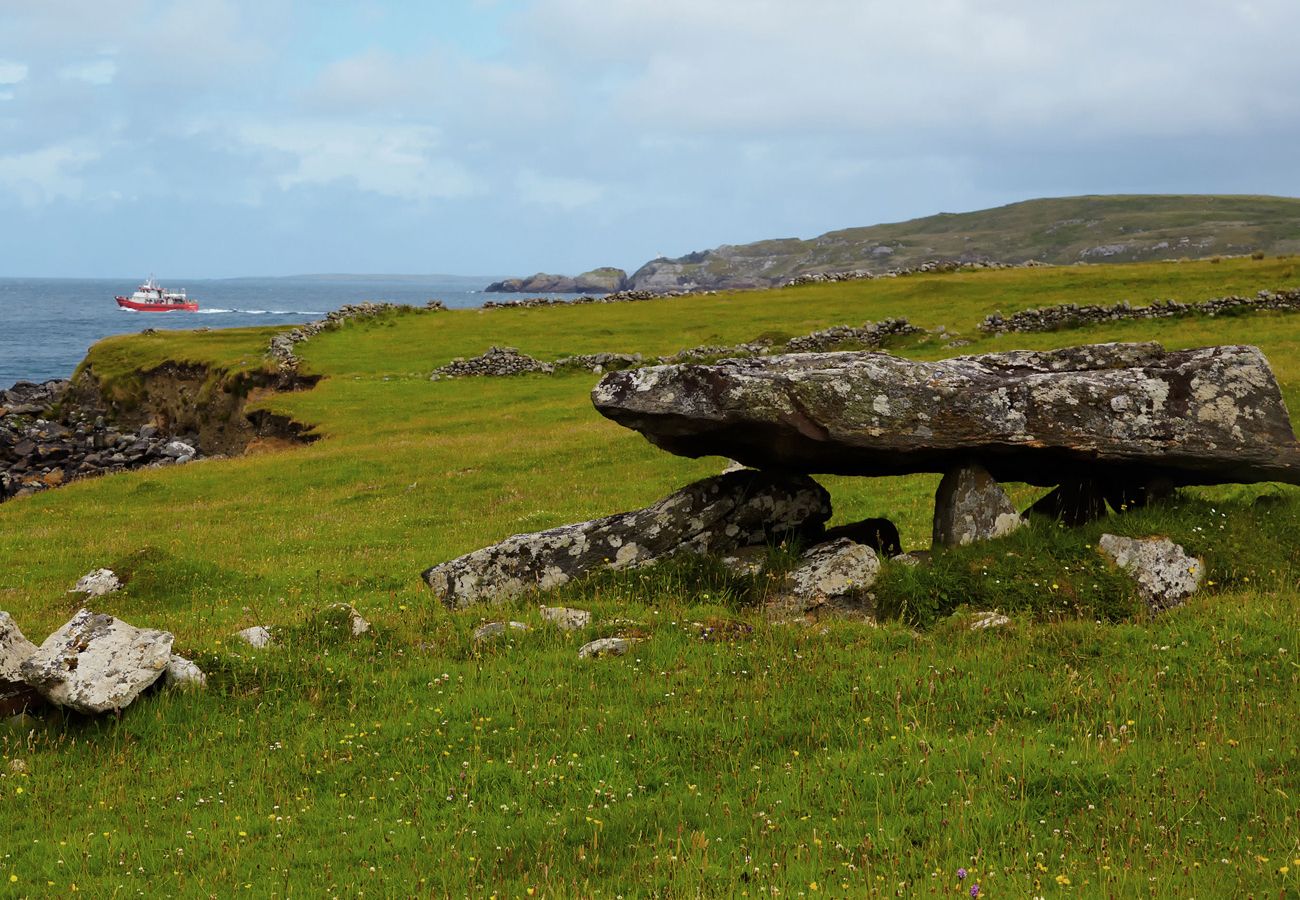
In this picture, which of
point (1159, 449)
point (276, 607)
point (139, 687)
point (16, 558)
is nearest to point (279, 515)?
point (16, 558)

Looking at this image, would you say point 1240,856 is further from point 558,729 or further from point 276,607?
point 276,607

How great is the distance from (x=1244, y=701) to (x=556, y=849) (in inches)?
277

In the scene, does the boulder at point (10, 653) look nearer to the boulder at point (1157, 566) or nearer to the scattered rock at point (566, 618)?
the scattered rock at point (566, 618)

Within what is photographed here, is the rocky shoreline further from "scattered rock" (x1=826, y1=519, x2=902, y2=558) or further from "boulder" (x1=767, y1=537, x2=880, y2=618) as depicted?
"boulder" (x1=767, y1=537, x2=880, y2=618)

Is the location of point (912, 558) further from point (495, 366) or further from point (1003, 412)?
point (495, 366)

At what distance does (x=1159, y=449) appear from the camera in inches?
619

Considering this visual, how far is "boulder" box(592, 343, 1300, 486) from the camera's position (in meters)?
15.8

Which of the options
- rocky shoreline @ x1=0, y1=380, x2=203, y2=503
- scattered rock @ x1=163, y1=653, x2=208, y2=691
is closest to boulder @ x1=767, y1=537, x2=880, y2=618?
scattered rock @ x1=163, y1=653, x2=208, y2=691

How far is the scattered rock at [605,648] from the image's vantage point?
1326cm

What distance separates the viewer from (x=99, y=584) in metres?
23.1

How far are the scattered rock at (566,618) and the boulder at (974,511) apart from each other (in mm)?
5868

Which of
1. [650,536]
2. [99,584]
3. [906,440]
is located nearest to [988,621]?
[906,440]

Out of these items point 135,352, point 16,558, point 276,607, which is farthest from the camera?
point 135,352

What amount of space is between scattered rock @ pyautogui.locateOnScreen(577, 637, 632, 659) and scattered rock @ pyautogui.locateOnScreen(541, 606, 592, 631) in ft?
2.67
